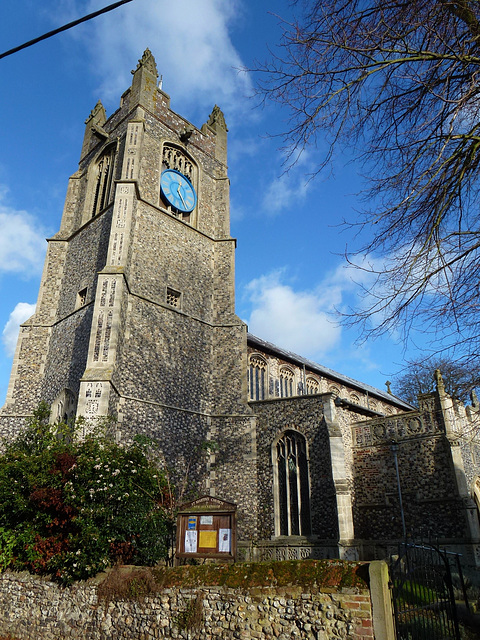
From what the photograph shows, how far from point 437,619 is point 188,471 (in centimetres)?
1056

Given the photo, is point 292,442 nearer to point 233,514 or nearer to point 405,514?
point 405,514

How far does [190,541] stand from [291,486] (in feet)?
23.1

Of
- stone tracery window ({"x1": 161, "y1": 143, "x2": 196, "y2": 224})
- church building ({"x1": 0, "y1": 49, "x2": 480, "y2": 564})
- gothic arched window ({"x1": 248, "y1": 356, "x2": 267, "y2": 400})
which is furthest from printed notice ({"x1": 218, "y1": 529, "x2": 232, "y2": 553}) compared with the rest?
stone tracery window ({"x1": 161, "y1": 143, "x2": 196, "y2": 224})

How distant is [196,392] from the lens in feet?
58.2

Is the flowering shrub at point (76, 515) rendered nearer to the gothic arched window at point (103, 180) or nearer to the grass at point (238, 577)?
the grass at point (238, 577)

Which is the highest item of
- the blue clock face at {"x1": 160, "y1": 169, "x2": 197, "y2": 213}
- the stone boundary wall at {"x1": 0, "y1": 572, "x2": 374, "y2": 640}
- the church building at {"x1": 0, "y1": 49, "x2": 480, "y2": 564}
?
the blue clock face at {"x1": 160, "y1": 169, "x2": 197, "y2": 213}

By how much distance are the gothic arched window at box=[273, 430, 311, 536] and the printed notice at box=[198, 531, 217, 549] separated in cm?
666

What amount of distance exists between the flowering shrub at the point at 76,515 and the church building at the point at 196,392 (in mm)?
3571

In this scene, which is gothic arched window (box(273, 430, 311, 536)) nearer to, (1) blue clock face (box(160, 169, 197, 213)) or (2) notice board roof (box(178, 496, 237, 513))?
(2) notice board roof (box(178, 496, 237, 513))

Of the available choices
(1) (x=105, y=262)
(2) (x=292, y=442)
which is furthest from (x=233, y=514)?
(1) (x=105, y=262)

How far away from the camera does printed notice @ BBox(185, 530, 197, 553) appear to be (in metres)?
9.09

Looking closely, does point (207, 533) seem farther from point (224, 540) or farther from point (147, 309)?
point (147, 309)

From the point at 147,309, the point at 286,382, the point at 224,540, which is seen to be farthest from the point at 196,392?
the point at 224,540

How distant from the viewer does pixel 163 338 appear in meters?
17.3
